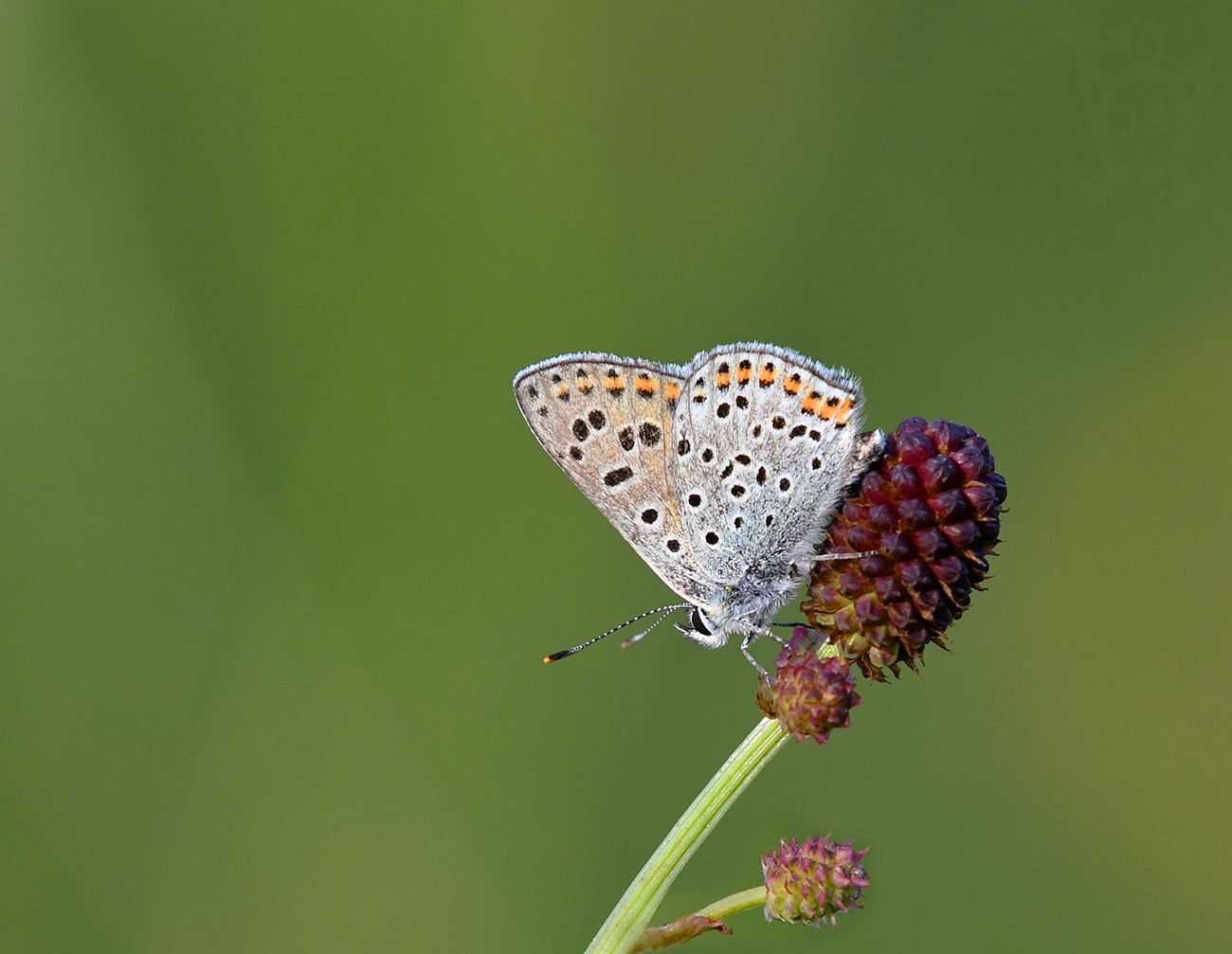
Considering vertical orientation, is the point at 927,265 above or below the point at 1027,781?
above

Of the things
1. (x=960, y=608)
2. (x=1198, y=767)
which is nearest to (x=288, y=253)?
(x=960, y=608)

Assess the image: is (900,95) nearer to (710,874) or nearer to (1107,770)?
(1107,770)

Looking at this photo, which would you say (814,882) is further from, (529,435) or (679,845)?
(529,435)

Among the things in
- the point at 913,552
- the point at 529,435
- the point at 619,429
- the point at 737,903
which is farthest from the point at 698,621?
the point at 529,435

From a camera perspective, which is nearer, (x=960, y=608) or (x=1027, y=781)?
(x=960, y=608)

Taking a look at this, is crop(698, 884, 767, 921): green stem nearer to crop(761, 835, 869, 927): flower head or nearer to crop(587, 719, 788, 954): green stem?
crop(761, 835, 869, 927): flower head

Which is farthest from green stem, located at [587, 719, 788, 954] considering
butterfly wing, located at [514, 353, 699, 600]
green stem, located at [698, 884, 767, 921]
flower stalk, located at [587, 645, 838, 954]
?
butterfly wing, located at [514, 353, 699, 600]

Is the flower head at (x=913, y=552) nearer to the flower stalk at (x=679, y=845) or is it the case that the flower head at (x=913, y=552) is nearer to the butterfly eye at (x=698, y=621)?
the flower stalk at (x=679, y=845)
